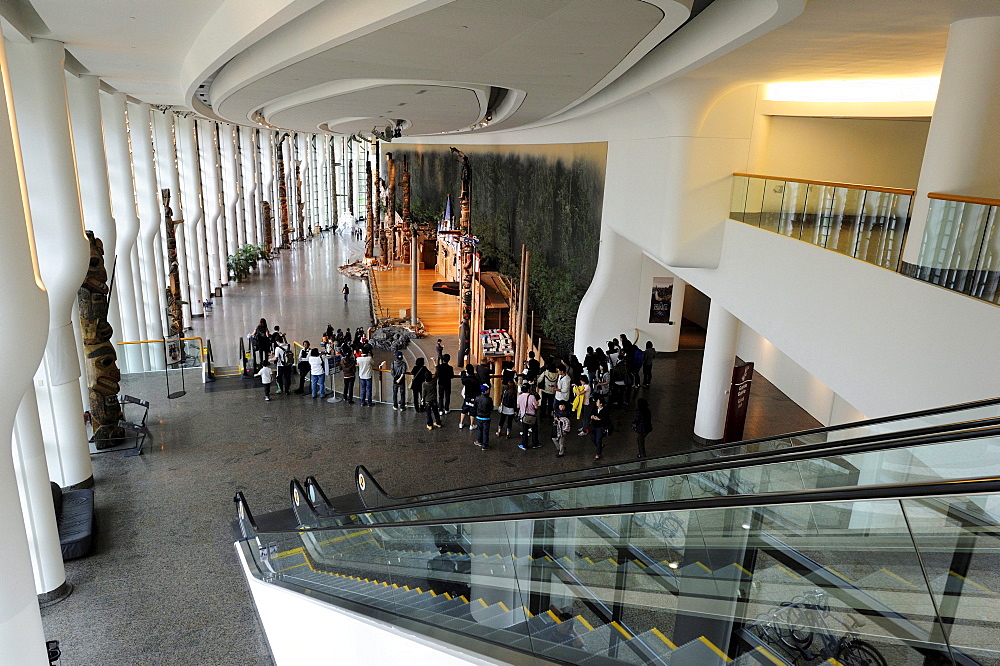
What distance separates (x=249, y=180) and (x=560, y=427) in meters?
24.1

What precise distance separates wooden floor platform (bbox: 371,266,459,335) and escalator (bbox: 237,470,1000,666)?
57.1 ft

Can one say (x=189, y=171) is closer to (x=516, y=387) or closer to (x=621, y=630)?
(x=516, y=387)

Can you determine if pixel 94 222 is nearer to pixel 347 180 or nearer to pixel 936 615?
pixel 936 615

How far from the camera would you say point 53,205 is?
332 inches

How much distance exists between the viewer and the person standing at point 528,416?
10797 millimetres

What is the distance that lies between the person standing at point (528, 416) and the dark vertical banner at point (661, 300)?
549 cm

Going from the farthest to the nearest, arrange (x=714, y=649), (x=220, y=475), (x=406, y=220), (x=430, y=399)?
1. (x=406, y=220)
2. (x=430, y=399)
3. (x=220, y=475)
4. (x=714, y=649)

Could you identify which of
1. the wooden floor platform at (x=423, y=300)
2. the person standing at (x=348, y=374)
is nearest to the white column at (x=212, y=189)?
the wooden floor platform at (x=423, y=300)

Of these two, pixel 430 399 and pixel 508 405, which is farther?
pixel 430 399

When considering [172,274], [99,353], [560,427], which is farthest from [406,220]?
[560,427]

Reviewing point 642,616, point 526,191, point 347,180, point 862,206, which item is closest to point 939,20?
point 862,206

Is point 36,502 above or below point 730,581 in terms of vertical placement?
below

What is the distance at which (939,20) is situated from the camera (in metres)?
5.50

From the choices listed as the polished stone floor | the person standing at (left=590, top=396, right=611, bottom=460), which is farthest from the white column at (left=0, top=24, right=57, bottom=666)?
the person standing at (left=590, top=396, right=611, bottom=460)
